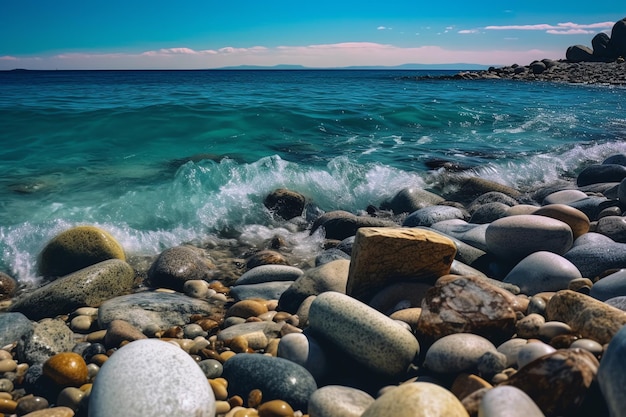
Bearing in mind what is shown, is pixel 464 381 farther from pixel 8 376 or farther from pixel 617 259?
pixel 8 376

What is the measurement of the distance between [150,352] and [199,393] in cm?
32

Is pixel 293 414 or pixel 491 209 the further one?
pixel 491 209

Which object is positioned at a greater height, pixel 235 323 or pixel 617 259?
pixel 617 259

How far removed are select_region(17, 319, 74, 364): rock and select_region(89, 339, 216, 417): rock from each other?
122 centimetres

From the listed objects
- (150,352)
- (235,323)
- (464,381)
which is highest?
(150,352)

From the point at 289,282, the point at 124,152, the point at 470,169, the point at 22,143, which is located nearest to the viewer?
the point at 289,282

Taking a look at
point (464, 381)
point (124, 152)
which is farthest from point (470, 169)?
point (464, 381)

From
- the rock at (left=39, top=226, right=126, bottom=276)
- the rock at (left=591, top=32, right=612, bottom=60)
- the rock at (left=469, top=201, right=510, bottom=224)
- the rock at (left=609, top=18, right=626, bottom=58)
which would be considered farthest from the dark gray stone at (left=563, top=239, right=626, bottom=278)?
the rock at (left=591, top=32, right=612, bottom=60)

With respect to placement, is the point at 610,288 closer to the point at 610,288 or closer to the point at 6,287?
the point at 610,288

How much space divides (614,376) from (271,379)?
5.06 ft

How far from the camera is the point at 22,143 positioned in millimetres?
11484

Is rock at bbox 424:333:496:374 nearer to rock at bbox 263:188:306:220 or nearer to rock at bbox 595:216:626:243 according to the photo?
rock at bbox 595:216:626:243

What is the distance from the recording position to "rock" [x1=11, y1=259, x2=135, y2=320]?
411 centimetres

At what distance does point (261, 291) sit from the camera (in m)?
4.32
